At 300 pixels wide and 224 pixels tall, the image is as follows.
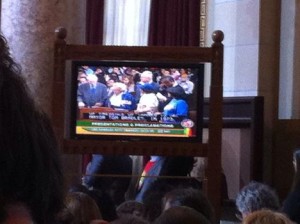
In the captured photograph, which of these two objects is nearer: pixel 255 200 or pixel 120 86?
pixel 255 200

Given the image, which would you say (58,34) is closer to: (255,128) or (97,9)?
(255,128)

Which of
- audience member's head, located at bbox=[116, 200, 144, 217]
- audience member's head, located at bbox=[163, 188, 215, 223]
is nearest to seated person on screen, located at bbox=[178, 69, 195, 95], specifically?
audience member's head, located at bbox=[116, 200, 144, 217]

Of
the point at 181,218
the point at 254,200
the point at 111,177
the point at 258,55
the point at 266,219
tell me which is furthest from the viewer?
the point at 258,55

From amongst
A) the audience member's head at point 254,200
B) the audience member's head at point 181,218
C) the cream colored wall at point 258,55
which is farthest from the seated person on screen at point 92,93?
the audience member's head at point 181,218

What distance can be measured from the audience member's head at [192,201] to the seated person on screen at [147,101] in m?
1.74

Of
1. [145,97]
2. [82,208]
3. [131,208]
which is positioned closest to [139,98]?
[145,97]

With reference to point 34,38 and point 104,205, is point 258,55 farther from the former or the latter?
point 104,205

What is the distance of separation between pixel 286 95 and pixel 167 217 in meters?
5.82

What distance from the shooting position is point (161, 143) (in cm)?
549

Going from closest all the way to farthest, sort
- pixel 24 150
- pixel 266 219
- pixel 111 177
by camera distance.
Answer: pixel 24 150 → pixel 266 219 → pixel 111 177

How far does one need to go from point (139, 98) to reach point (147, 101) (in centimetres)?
6

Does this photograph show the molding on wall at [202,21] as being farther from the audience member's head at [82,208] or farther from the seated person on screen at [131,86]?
the audience member's head at [82,208]

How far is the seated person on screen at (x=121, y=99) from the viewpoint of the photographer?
5.45 m

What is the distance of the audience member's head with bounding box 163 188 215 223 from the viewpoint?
3.50 metres
